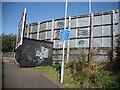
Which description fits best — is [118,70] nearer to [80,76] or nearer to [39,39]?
[80,76]

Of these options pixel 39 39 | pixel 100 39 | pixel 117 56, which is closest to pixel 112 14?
pixel 100 39

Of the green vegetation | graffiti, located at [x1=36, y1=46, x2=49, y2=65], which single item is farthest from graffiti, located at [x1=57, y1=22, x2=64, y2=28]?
the green vegetation

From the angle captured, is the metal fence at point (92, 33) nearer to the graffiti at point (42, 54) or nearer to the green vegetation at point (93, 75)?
the green vegetation at point (93, 75)

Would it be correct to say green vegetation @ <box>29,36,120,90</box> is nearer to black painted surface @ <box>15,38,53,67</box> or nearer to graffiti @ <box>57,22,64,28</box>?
graffiti @ <box>57,22,64,28</box>

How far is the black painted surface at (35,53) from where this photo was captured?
17.9 metres

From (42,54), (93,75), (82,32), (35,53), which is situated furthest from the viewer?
(42,54)

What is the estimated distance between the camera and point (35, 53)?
18750 millimetres

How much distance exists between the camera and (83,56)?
479 inches

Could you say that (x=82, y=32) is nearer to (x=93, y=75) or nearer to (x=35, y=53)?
(x=93, y=75)

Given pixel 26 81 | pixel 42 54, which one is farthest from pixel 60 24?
pixel 26 81

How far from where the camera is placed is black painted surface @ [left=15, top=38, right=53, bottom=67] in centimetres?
1786

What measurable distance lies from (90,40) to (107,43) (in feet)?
4.20

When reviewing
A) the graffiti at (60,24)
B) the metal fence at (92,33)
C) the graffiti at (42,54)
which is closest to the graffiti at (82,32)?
the metal fence at (92,33)

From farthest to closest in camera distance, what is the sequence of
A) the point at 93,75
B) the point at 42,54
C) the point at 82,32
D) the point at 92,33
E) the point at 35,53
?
the point at 42,54, the point at 35,53, the point at 82,32, the point at 92,33, the point at 93,75
